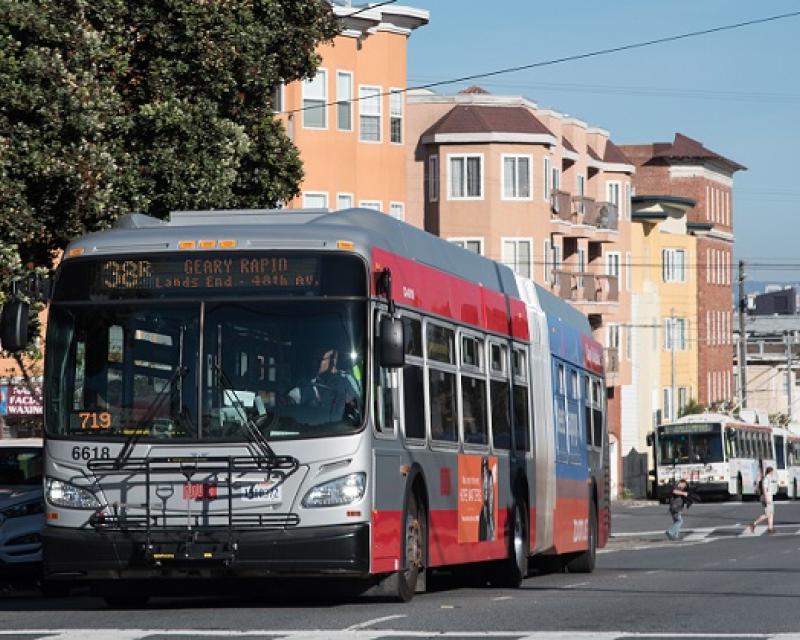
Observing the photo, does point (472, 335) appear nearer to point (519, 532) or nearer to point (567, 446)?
point (519, 532)

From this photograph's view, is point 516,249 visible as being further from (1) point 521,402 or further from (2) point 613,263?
(1) point 521,402

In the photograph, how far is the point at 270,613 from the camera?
15.9m

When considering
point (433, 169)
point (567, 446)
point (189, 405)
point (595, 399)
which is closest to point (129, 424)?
point (189, 405)

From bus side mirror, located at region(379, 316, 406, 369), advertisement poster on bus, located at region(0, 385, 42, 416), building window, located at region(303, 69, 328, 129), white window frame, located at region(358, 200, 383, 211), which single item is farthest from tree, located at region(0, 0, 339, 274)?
white window frame, located at region(358, 200, 383, 211)

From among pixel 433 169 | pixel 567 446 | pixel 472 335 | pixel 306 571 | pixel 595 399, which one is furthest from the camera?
pixel 433 169

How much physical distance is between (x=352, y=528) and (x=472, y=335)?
4504 millimetres

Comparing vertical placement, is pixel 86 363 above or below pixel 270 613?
above

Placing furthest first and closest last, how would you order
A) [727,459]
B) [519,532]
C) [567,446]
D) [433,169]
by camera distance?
[727,459]
[433,169]
[567,446]
[519,532]

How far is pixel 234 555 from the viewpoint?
15.7 m

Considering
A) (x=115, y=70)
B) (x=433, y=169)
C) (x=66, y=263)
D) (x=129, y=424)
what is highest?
(x=433, y=169)

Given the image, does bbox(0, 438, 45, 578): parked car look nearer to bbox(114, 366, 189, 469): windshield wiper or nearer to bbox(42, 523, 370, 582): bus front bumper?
bbox(42, 523, 370, 582): bus front bumper

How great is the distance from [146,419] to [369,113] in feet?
128

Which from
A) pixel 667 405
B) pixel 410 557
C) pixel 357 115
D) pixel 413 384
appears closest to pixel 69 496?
pixel 410 557

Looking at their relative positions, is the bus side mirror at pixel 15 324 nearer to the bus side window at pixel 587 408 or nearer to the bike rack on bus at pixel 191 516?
the bike rack on bus at pixel 191 516
